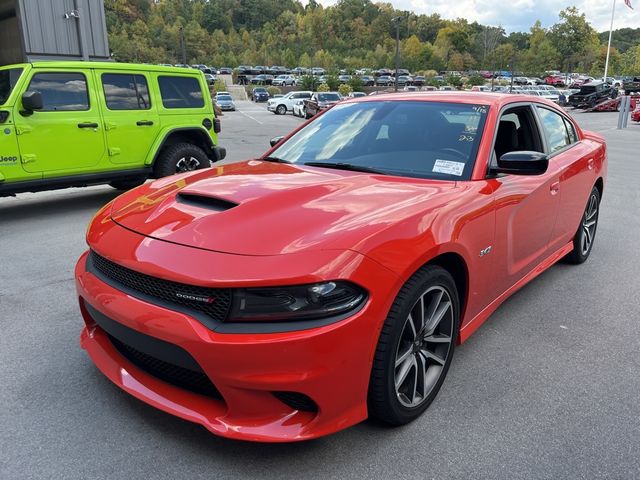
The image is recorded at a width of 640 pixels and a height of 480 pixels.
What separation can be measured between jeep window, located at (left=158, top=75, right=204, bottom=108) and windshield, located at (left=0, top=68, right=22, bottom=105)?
6.53 feet

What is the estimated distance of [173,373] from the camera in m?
2.33

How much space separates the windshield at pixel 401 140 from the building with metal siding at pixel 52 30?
49.5 ft

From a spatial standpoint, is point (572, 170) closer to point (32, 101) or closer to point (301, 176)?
point (301, 176)

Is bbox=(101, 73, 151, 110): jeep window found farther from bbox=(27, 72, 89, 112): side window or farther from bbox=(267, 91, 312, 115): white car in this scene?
bbox=(267, 91, 312, 115): white car

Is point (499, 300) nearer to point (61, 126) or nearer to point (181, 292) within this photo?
point (181, 292)

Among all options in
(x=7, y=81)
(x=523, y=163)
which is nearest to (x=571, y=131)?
(x=523, y=163)

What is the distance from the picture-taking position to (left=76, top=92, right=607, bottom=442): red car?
6.77 feet

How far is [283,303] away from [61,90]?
6155 millimetres

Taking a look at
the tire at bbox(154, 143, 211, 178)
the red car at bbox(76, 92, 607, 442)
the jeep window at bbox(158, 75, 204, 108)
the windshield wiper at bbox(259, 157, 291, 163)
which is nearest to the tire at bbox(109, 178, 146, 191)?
the tire at bbox(154, 143, 211, 178)

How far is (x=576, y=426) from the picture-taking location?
261cm

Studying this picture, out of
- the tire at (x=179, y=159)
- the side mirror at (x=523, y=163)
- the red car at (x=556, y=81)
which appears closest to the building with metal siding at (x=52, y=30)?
the tire at (x=179, y=159)

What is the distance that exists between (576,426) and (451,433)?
2.08 feet

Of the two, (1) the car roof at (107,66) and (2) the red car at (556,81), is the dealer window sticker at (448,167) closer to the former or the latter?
(1) the car roof at (107,66)

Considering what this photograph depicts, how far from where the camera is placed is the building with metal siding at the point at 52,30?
1543cm
